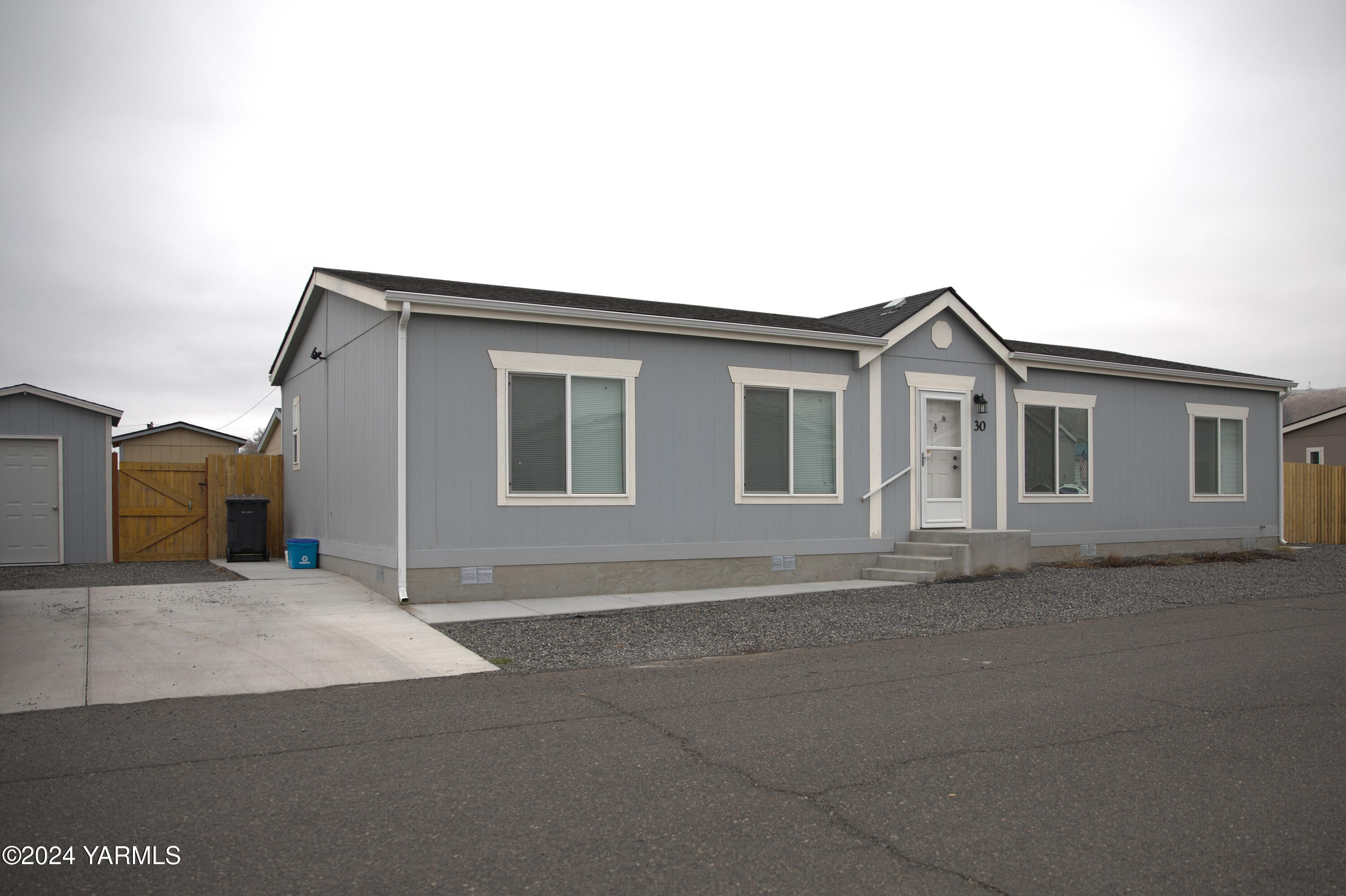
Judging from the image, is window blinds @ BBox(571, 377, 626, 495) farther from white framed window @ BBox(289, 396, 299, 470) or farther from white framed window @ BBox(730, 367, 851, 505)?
white framed window @ BBox(289, 396, 299, 470)

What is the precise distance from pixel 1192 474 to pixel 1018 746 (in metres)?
15.0

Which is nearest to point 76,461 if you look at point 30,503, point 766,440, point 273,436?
point 30,503

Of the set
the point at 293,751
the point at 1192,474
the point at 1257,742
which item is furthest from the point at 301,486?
the point at 1192,474

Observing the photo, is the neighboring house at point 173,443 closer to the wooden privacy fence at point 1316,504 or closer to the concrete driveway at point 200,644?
the concrete driveway at point 200,644

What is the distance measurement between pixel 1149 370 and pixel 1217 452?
9.11ft

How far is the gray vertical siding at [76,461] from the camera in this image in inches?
608

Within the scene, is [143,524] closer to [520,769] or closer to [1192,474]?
[520,769]

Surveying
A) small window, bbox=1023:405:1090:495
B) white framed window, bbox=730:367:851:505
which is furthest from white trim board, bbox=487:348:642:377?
small window, bbox=1023:405:1090:495

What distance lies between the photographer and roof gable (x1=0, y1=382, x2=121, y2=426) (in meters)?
15.2

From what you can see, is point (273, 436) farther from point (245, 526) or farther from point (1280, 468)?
point (1280, 468)

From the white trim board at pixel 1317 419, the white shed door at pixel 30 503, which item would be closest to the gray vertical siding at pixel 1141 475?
the white trim board at pixel 1317 419

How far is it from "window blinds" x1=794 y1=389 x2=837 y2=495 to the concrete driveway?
19.9ft

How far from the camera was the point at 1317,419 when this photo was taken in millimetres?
28812

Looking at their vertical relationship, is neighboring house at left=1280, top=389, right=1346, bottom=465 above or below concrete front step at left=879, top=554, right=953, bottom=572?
above
